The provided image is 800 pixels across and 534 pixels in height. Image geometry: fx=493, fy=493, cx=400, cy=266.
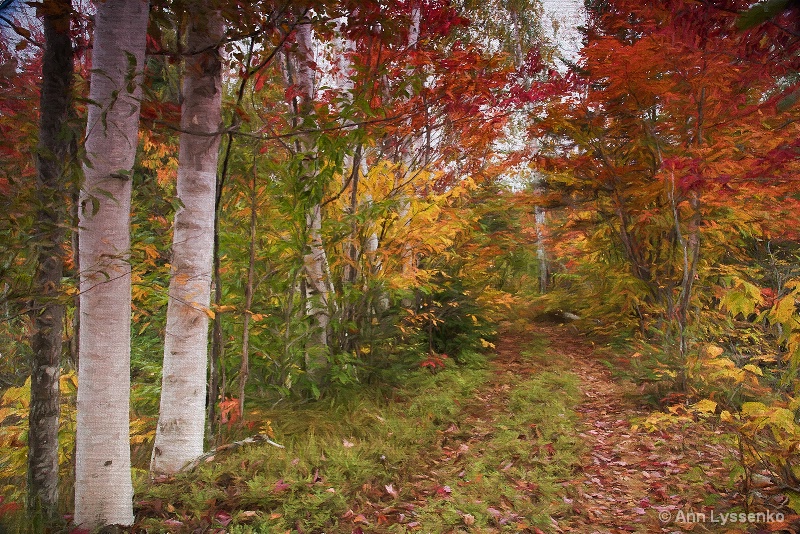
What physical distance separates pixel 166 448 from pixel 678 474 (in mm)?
3503

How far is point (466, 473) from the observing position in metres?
3.77

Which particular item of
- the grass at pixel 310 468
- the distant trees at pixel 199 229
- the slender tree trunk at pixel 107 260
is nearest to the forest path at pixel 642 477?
the grass at pixel 310 468

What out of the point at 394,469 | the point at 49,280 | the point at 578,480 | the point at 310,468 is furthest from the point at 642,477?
the point at 49,280

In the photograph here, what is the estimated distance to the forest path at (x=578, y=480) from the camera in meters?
3.01

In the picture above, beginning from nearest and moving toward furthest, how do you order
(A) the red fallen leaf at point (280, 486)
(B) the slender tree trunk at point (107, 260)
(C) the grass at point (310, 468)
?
1. (B) the slender tree trunk at point (107, 260)
2. (C) the grass at point (310, 468)
3. (A) the red fallen leaf at point (280, 486)

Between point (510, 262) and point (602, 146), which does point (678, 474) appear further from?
point (510, 262)

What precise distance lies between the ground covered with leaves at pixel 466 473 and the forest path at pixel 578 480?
1 cm

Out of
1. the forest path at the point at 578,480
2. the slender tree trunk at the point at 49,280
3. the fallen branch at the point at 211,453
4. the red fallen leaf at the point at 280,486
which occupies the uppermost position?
the slender tree trunk at the point at 49,280

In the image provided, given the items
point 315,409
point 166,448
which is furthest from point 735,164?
point 166,448

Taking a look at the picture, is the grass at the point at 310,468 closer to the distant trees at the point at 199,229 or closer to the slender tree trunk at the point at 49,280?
the distant trees at the point at 199,229

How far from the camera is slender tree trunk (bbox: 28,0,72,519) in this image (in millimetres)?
2197

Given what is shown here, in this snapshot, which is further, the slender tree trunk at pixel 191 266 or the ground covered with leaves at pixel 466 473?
the slender tree trunk at pixel 191 266

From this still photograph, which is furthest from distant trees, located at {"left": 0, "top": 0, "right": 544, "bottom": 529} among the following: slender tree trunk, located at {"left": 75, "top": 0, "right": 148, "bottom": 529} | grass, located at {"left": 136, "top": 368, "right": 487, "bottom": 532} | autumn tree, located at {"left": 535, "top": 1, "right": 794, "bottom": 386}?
autumn tree, located at {"left": 535, "top": 1, "right": 794, "bottom": 386}

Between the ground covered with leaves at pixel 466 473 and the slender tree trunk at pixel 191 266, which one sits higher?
the slender tree trunk at pixel 191 266
